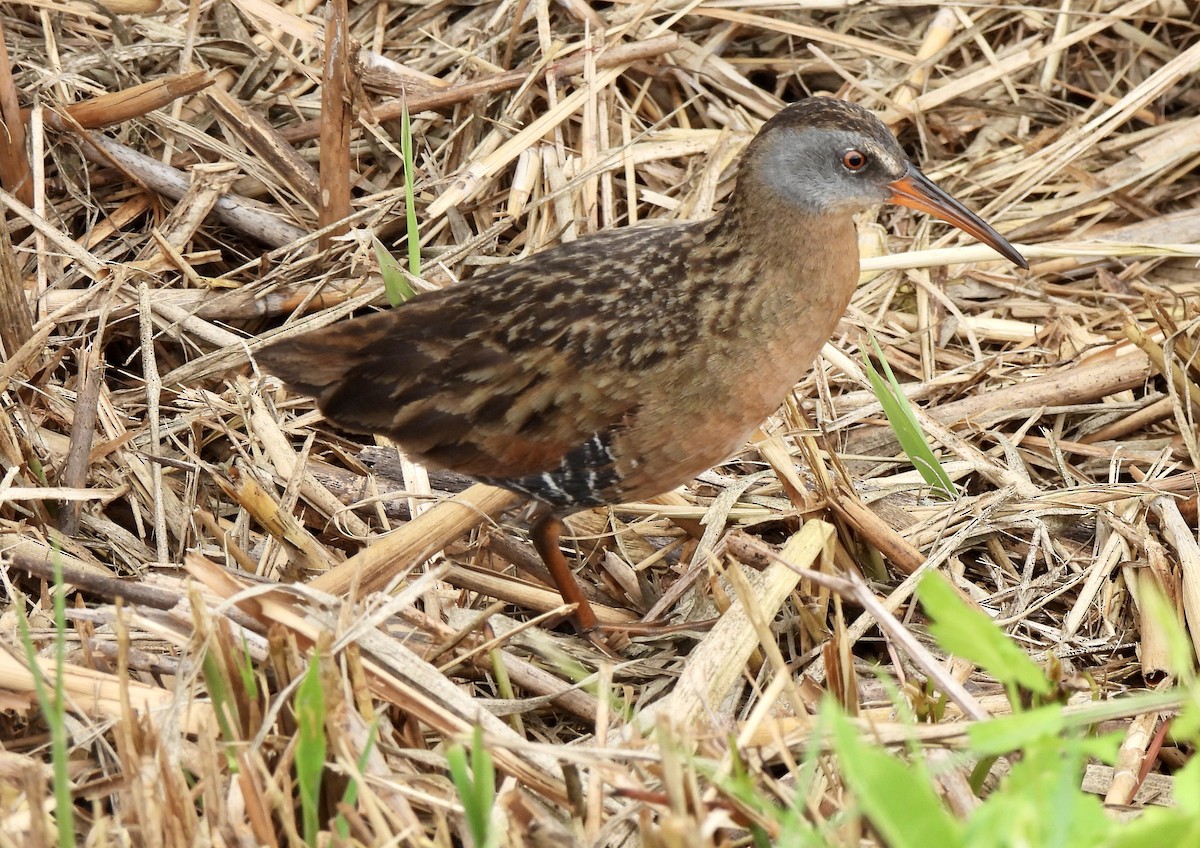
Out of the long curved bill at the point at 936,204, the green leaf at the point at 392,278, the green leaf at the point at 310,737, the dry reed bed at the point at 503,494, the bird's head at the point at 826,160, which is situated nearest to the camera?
the green leaf at the point at 310,737

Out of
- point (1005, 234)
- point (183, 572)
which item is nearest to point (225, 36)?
point (183, 572)

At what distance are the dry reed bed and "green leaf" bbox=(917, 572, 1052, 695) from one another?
300mm

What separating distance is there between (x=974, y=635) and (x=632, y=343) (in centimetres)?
139

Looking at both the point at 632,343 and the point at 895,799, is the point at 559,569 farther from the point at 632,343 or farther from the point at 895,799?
the point at 895,799

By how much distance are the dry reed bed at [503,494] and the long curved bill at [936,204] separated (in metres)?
0.53

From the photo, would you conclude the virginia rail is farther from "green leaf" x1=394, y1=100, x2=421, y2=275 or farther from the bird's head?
"green leaf" x1=394, y1=100, x2=421, y2=275

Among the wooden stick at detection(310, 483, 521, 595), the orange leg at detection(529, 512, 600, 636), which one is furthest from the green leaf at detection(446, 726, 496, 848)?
the orange leg at detection(529, 512, 600, 636)

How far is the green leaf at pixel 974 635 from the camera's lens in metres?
1.86

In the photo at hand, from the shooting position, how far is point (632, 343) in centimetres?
312

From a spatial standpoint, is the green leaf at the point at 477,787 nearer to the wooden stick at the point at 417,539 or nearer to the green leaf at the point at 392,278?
the wooden stick at the point at 417,539

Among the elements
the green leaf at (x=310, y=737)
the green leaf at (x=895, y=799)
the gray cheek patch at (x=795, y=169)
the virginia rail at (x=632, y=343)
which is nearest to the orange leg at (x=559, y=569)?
the virginia rail at (x=632, y=343)

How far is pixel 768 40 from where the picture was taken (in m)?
4.97

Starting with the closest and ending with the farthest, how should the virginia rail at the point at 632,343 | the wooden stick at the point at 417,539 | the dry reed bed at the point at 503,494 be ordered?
1. the dry reed bed at the point at 503,494
2. the wooden stick at the point at 417,539
3. the virginia rail at the point at 632,343

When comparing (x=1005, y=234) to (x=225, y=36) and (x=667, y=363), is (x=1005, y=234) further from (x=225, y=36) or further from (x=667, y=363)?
(x=225, y=36)
